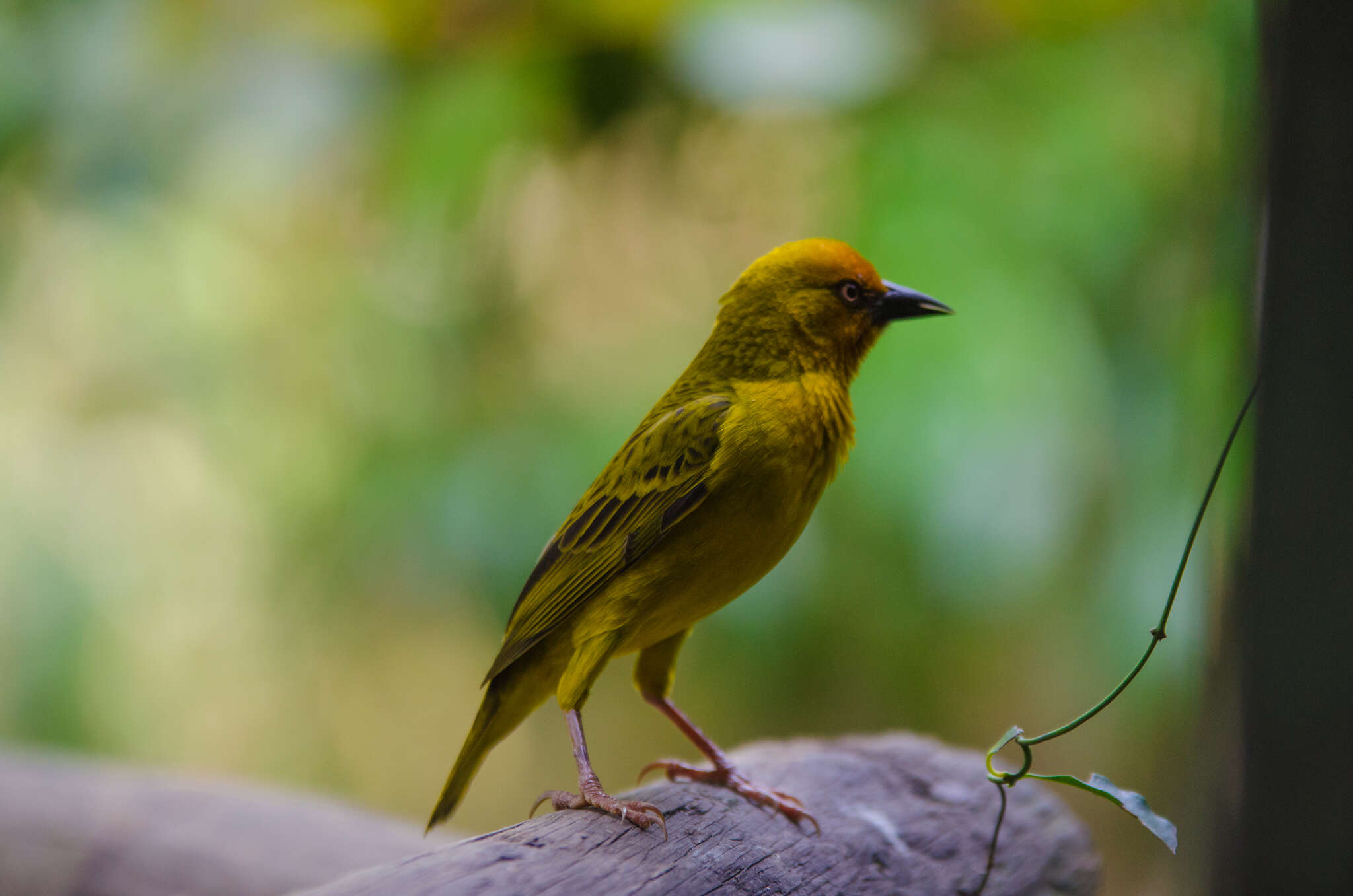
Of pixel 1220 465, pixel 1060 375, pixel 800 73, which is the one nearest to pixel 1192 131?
pixel 1060 375

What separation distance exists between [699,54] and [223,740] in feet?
14.2

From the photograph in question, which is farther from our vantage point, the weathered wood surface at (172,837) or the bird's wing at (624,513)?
the weathered wood surface at (172,837)

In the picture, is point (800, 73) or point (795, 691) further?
point (795, 691)

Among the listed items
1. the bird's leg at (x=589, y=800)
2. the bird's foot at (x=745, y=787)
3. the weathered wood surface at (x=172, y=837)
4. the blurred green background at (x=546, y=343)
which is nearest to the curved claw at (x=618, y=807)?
the bird's leg at (x=589, y=800)

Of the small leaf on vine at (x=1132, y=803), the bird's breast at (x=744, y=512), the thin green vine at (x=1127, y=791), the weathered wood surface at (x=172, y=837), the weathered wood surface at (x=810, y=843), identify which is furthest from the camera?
the weathered wood surface at (x=172, y=837)

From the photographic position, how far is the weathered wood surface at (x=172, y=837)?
313cm

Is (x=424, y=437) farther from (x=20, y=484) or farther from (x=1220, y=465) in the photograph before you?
(x=1220, y=465)

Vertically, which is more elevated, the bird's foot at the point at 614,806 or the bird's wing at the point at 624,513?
the bird's wing at the point at 624,513

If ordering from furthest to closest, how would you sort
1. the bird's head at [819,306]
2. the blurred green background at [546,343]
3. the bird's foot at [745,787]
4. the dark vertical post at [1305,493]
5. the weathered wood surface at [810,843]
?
the blurred green background at [546,343] < the bird's head at [819,306] < the bird's foot at [745,787] < the weathered wood surface at [810,843] < the dark vertical post at [1305,493]

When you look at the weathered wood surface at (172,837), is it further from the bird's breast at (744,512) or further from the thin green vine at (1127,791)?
the thin green vine at (1127,791)

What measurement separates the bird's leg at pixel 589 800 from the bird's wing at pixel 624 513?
264 mm

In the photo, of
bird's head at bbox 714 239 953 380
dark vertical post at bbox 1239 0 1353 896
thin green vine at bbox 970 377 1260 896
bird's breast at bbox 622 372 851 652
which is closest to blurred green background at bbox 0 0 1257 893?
bird's head at bbox 714 239 953 380

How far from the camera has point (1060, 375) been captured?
429 centimetres

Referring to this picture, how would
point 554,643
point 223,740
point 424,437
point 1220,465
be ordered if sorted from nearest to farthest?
point 1220,465
point 554,643
point 424,437
point 223,740
